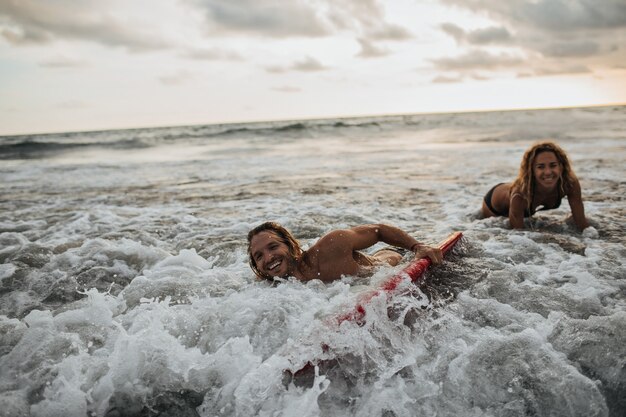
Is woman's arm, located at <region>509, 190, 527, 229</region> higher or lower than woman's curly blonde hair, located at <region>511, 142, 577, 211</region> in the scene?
lower

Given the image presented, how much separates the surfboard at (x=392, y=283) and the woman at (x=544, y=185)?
67.3 inches

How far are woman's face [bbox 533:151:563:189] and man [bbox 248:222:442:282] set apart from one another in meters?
2.21

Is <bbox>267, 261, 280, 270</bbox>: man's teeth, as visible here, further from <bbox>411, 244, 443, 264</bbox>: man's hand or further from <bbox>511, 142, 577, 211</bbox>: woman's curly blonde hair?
<bbox>511, 142, 577, 211</bbox>: woman's curly blonde hair

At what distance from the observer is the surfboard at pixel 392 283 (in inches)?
123

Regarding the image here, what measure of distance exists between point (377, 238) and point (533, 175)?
2629 mm

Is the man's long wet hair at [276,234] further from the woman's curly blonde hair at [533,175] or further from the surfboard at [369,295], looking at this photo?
the woman's curly blonde hair at [533,175]

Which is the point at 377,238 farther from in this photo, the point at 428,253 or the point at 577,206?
the point at 577,206

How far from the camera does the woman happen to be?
577 cm

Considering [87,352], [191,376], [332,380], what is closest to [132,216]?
[87,352]

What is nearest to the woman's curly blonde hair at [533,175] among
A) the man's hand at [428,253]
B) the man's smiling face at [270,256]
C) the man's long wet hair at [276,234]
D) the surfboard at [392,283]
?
the surfboard at [392,283]

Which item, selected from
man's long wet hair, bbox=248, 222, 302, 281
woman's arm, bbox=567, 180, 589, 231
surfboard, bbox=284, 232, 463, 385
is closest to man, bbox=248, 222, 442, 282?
man's long wet hair, bbox=248, 222, 302, 281

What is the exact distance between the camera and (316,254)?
423 centimetres

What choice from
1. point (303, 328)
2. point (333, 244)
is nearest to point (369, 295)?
point (303, 328)

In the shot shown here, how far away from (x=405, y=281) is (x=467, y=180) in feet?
24.4
